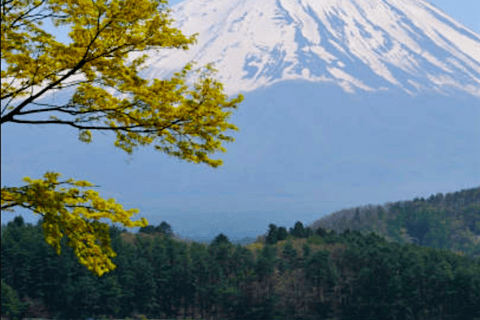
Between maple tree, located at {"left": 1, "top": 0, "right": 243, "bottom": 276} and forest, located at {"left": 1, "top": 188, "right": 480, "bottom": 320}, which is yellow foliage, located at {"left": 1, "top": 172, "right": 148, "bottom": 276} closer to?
maple tree, located at {"left": 1, "top": 0, "right": 243, "bottom": 276}

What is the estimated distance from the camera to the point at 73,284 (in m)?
100

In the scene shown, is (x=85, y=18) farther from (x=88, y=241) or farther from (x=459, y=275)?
(x=459, y=275)

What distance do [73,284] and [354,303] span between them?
3921 centimetres

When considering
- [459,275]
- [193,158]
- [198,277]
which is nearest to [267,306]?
[198,277]

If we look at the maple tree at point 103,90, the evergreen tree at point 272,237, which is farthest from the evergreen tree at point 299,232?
the maple tree at point 103,90

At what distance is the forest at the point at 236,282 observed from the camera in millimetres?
100500

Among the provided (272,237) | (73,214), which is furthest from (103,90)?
(272,237)

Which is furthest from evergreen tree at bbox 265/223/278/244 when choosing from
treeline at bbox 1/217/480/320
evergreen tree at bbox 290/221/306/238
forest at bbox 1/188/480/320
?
forest at bbox 1/188/480/320

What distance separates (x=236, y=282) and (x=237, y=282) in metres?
0.29

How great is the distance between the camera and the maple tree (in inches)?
642

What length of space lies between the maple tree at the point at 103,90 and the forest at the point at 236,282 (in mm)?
81721

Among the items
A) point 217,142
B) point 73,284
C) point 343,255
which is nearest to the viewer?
point 217,142

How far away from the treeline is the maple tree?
81.9 meters

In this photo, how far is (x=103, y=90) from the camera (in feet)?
55.6
